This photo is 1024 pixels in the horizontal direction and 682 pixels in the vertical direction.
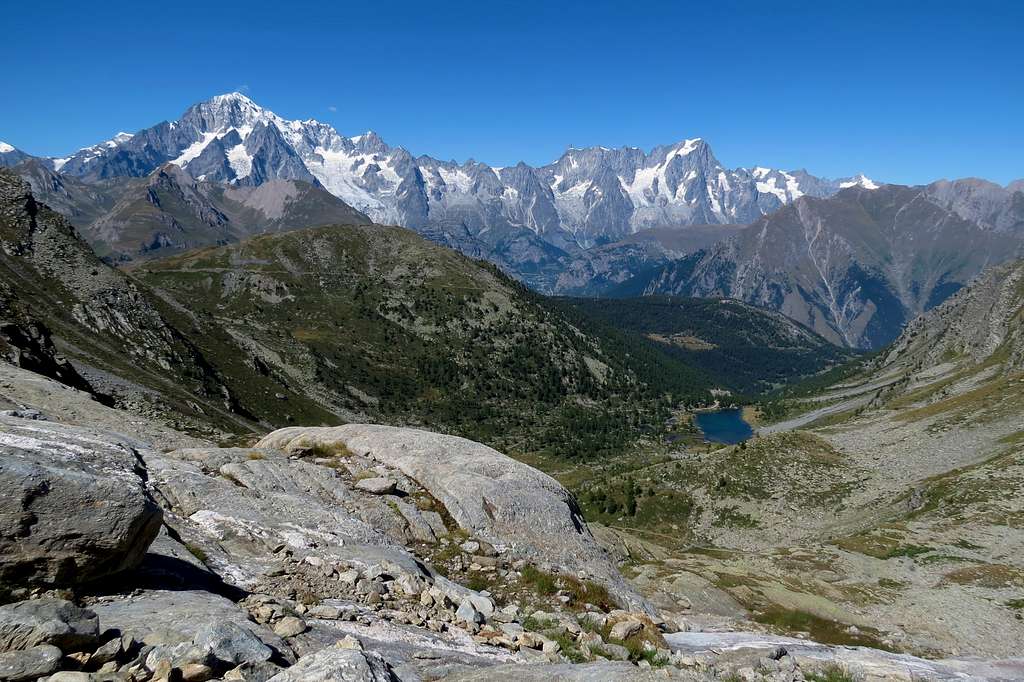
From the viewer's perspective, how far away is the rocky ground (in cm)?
998

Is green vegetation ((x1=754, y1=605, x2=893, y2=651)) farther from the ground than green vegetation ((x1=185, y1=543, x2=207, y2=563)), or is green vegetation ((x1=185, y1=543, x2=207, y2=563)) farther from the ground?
green vegetation ((x1=185, y1=543, x2=207, y2=563))

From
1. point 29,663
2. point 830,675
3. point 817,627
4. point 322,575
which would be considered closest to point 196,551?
point 322,575

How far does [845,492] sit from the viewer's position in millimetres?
101938

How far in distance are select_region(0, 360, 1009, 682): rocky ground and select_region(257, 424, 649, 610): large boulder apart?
0.33ft

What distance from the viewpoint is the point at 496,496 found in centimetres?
2503

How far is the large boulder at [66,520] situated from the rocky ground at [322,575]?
3 centimetres

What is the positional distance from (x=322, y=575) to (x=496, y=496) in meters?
9.63

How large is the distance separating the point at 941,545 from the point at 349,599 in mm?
70459

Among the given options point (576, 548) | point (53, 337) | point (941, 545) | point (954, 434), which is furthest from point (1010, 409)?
point (53, 337)

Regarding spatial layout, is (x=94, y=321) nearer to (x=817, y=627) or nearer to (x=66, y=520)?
(x=66, y=520)

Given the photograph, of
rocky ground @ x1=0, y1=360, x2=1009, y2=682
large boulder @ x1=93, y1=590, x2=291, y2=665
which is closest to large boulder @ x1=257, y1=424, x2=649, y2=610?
rocky ground @ x1=0, y1=360, x2=1009, y2=682

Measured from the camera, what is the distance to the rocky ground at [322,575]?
9.98 meters

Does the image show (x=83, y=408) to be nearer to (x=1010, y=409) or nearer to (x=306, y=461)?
(x=306, y=461)

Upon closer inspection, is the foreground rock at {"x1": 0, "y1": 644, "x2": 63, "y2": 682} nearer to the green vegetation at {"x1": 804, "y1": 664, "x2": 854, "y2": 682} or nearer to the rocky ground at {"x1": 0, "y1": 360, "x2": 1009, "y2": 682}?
the rocky ground at {"x1": 0, "y1": 360, "x2": 1009, "y2": 682}
